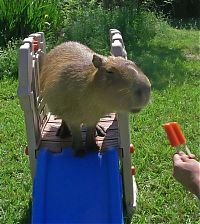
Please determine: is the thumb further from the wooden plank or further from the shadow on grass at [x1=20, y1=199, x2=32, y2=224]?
the shadow on grass at [x1=20, y1=199, x2=32, y2=224]

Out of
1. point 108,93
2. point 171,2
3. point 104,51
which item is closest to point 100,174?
point 108,93

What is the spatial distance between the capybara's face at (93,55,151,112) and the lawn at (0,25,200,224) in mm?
1224

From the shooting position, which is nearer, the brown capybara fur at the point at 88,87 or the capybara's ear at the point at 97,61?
the brown capybara fur at the point at 88,87

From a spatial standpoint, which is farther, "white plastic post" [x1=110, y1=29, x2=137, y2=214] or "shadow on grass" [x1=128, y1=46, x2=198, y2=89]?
"shadow on grass" [x1=128, y1=46, x2=198, y2=89]

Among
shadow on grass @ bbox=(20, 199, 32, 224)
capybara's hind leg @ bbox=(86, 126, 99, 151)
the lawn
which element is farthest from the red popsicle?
shadow on grass @ bbox=(20, 199, 32, 224)

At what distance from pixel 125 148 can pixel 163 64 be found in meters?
4.63

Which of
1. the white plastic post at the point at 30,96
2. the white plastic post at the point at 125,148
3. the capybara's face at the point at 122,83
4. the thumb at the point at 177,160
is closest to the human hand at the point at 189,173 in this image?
the thumb at the point at 177,160

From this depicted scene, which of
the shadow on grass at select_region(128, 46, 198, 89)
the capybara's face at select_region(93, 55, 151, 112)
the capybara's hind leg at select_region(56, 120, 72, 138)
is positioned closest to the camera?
the capybara's face at select_region(93, 55, 151, 112)

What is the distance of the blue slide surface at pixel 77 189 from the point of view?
330cm

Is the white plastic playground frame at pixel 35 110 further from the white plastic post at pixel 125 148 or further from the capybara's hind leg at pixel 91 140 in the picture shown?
the capybara's hind leg at pixel 91 140

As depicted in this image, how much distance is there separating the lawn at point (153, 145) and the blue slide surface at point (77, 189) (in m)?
0.59

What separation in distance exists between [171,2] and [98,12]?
473cm

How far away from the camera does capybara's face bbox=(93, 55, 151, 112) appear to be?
302cm

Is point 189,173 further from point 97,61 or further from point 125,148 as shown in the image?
point 125,148
